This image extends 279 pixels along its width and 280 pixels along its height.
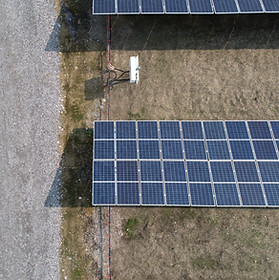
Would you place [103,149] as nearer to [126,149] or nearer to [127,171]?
[126,149]

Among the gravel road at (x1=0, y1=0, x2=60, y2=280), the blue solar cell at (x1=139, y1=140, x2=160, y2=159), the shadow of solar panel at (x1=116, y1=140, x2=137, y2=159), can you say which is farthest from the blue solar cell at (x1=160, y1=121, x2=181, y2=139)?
the gravel road at (x1=0, y1=0, x2=60, y2=280)

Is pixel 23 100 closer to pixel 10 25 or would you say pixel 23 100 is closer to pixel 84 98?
pixel 84 98

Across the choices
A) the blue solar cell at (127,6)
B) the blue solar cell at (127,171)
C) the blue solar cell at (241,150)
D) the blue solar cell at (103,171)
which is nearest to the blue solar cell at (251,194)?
the blue solar cell at (241,150)

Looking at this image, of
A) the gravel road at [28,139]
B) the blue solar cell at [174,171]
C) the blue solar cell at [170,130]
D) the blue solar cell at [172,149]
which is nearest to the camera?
the blue solar cell at [174,171]

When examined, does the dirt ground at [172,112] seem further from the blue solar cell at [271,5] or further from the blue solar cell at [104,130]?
the blue solar cell at [104,130]

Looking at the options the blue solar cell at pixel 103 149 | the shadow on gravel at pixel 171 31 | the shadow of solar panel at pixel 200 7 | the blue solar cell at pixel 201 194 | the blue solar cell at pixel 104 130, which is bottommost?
the blue solar cell at pixel 201 194

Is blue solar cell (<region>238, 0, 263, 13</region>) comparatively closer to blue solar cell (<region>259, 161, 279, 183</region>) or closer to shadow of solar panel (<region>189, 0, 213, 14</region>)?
shadow of solar panel (<region>189, 0, 213, 14</region>)
